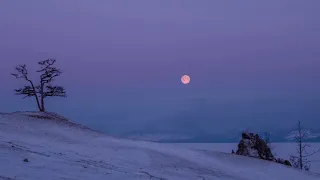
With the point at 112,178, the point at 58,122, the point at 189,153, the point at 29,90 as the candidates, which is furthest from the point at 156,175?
the point at 29,90

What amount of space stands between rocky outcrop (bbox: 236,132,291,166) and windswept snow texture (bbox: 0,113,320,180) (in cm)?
241

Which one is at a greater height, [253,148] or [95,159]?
[253,148]

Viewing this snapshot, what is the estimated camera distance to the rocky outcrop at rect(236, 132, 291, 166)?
121ft

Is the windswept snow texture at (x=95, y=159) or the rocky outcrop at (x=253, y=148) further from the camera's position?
the rocky outcrop at (x=253, y=148)

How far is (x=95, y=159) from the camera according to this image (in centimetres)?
2338

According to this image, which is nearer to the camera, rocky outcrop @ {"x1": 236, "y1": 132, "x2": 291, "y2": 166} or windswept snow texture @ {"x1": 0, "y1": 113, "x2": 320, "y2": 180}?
windswept snow texture @ {"x1": 0, "y1": 113, "x2": 320, "y2": 180}

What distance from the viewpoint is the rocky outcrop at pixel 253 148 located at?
36969 mm

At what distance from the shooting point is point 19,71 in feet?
153

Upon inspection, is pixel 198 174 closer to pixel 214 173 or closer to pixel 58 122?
pixel 214 173

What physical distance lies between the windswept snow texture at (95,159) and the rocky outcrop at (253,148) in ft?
7.91

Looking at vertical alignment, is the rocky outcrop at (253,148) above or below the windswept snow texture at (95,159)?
above

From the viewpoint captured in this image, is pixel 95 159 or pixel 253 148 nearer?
pixel 95 159

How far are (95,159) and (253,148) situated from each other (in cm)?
1921

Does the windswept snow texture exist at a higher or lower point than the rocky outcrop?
lower
